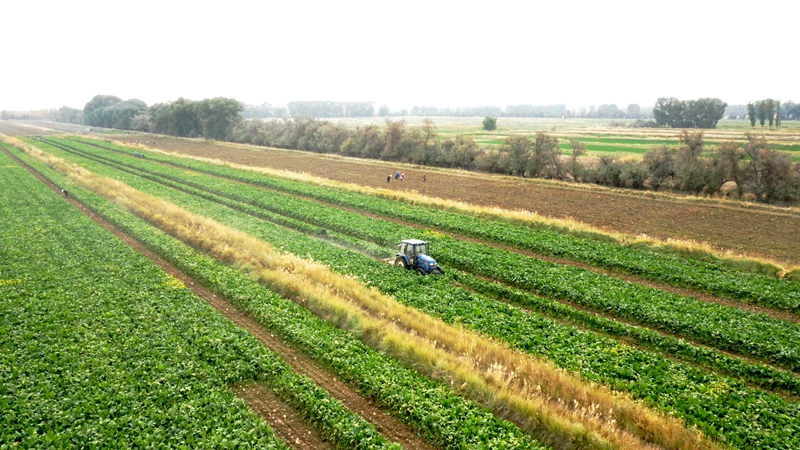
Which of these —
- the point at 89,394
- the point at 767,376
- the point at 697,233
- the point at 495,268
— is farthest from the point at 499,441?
the point at 697,233

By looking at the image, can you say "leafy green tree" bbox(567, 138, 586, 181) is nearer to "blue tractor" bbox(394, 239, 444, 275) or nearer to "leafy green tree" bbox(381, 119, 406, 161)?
"leafy green tree" bbox(381, 119, 406, 161)

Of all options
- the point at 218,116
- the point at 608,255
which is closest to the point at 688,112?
the point at 608,255

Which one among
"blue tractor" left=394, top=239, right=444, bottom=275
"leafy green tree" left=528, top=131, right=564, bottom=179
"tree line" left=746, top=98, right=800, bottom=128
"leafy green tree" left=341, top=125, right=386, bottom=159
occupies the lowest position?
"blue tractor" left=394, top=239, right=444, bottom=275

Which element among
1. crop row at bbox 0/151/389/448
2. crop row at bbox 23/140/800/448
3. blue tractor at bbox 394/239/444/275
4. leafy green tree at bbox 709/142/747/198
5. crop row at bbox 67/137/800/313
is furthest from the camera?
leafy green tree at bbox 709/142/747/198

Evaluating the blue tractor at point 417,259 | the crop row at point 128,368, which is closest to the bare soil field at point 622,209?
the blue tractor at point 417,259

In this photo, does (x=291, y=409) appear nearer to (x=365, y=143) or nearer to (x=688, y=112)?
(x=365, y=143)

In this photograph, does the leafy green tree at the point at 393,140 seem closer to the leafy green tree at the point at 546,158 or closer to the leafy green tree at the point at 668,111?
the leafy green tree at the point at 546,158

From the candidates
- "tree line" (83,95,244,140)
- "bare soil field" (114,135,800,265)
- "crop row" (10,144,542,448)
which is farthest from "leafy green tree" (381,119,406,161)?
"crop row" (10,144,542,448)

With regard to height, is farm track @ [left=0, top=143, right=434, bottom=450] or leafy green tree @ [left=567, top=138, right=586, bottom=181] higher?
leafy green tree @ [left=567, top=138, right=586, bottom=181]
